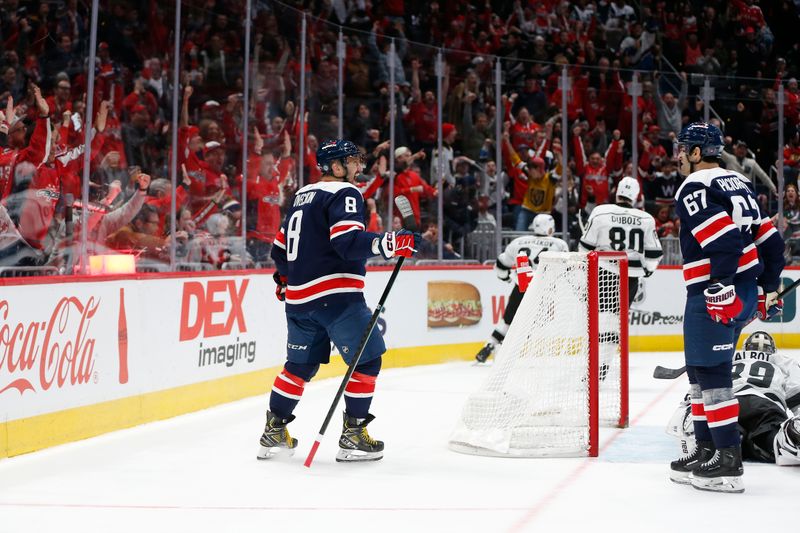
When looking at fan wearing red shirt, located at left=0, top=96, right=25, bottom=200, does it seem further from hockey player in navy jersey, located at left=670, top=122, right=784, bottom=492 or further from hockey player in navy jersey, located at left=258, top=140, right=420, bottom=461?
hockey player in navy jersey, located at left=670, top=122, right=784, bottom=492

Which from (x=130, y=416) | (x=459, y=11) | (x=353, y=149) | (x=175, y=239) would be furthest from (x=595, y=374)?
(x=459, y=11)

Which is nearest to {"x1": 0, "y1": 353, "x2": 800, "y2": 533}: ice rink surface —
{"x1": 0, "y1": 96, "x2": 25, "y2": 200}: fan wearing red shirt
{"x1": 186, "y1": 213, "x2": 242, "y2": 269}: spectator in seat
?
{"x1": 0, "y1": 96, "x2": 25, "y2": 200}: fan wearing red shirt

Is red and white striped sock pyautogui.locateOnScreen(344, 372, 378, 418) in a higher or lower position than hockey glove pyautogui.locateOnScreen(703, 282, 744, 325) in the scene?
lower

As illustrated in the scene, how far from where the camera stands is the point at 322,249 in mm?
4539

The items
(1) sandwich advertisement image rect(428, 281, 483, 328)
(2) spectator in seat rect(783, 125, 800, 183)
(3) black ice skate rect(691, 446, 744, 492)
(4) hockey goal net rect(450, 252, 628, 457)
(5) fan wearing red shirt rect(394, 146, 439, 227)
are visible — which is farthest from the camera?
(2) spectator in seat rect(783, 125, 800, 183)

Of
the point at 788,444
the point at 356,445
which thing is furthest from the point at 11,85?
the point at 788,444

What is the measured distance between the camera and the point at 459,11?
42.9 feet

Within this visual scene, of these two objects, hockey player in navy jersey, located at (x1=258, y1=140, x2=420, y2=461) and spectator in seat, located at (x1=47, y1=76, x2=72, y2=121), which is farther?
spectator in seat, located at (x1=47, y1=76, x2=72, y2=121)

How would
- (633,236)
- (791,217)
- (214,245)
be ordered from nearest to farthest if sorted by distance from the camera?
(214,245) → (633,236) → (791,217)

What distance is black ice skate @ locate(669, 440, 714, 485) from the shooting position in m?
4.11

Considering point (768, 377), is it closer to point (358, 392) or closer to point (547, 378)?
point (547, 378)

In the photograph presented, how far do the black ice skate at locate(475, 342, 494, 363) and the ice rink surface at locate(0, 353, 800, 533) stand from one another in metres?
3.10

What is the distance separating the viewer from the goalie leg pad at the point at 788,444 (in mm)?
4324

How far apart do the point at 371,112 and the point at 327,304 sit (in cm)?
493
